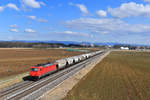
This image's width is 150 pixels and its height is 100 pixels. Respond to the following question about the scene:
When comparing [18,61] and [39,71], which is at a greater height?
[39,71]

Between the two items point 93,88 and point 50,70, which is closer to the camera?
point 93,88

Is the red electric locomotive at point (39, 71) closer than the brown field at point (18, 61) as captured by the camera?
Yes

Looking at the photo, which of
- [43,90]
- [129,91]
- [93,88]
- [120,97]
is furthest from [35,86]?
[129,91]

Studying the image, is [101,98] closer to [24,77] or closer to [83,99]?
[83,99]

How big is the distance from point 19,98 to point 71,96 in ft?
22.8

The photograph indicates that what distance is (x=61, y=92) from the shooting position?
842 inches

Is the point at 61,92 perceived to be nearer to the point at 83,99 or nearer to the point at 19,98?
the point at 83,99

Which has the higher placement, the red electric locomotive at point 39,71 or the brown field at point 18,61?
the red electric locomotive at point 39,71

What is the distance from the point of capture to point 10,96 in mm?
19328

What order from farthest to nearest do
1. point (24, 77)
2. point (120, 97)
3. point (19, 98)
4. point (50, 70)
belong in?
point (50, 70) < point (24, 77) < point (120, 97) < point (19, 98)

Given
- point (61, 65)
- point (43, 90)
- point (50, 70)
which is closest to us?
point (43, 90)

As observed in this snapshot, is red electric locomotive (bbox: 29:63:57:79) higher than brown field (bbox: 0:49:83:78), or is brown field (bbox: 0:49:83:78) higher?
red electric locomotive (bbox: 29:63:57:79)

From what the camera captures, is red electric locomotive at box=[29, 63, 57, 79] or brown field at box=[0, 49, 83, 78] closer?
red electric locomotive at box=[29, 63, 57, 79]

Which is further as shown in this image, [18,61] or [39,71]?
[18,61]
